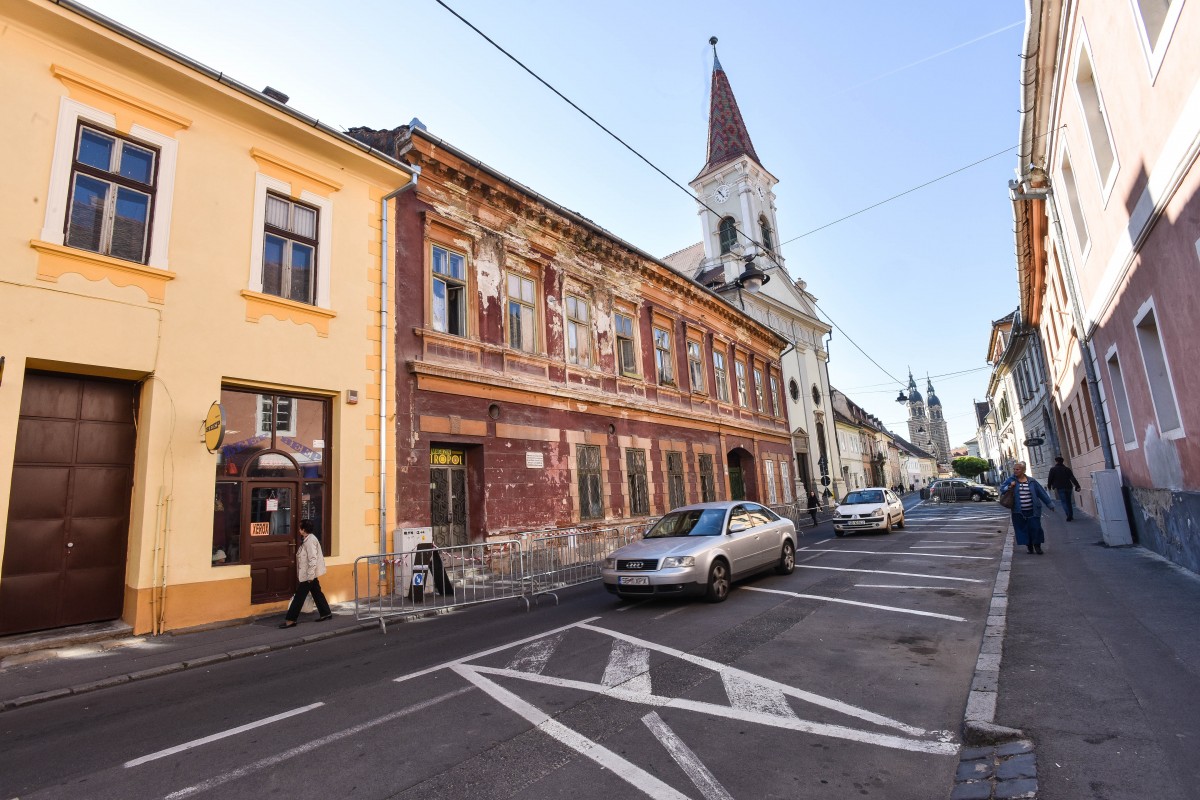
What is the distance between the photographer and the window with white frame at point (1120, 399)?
442 inches

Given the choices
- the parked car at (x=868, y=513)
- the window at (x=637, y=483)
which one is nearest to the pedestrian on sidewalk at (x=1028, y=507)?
the parked car at (x=868, y=513)

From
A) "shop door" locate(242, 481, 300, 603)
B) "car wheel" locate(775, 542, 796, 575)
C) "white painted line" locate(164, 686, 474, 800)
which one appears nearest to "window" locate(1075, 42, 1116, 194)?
"car wheel" locate(775, 542, 796, 575)

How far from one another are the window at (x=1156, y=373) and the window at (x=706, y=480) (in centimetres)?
1363

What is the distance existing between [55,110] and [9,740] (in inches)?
331

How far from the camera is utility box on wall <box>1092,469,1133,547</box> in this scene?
37.6 ft

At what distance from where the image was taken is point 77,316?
27.0 feet

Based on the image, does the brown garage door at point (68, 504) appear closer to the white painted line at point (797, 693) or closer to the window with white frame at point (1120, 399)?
the white painted line at point (797, 693)

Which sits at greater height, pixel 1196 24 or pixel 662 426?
pixel 1196 24

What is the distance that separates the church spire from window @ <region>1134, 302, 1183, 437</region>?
3027 centimetres

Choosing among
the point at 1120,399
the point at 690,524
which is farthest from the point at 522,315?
the point at 1120,399

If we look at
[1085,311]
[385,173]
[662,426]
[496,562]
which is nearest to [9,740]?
[496,562]

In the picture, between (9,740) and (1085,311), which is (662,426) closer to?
(1085,311)

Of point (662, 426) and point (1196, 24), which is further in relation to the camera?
point (662, 426)

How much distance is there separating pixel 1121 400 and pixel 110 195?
60.9ft
